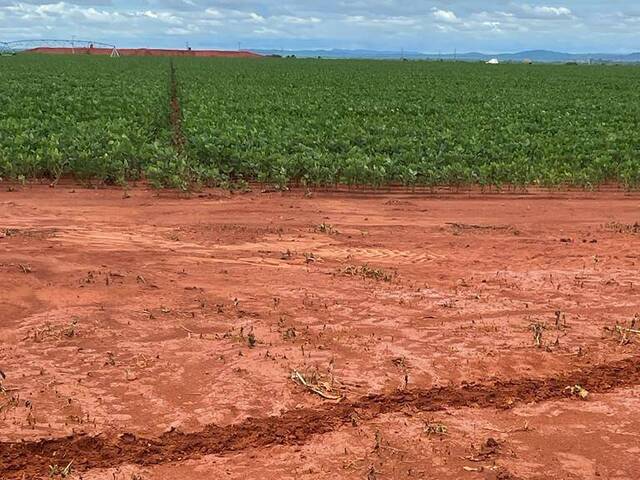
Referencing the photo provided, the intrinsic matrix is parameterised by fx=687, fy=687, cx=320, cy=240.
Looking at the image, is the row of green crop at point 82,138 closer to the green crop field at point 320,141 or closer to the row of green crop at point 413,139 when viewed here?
the green crop field at point 320,141

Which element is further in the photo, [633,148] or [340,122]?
[340,122]

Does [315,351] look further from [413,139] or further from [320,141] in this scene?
[413,139]

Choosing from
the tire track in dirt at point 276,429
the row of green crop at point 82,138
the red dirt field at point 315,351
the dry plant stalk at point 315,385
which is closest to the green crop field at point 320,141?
the row of green crop at point 82,138

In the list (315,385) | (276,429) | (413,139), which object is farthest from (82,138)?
(276,429)

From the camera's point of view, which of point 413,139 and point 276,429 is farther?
point 413,139

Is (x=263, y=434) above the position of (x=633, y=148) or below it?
below

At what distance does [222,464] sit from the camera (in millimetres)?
4027

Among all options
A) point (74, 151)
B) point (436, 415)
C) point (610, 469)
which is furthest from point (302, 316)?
point (74, 151)

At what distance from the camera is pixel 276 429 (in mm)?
4414

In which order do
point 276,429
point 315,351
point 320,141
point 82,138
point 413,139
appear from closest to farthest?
point 276,429
point 315,351
point 82,138
point 320,141
point 413,139

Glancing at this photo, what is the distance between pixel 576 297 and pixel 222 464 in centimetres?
426

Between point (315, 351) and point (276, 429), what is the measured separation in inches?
45.5

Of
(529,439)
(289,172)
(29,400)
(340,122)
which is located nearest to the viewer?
(529,439)

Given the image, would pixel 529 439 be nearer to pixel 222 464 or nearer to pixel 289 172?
pixel 222 464
